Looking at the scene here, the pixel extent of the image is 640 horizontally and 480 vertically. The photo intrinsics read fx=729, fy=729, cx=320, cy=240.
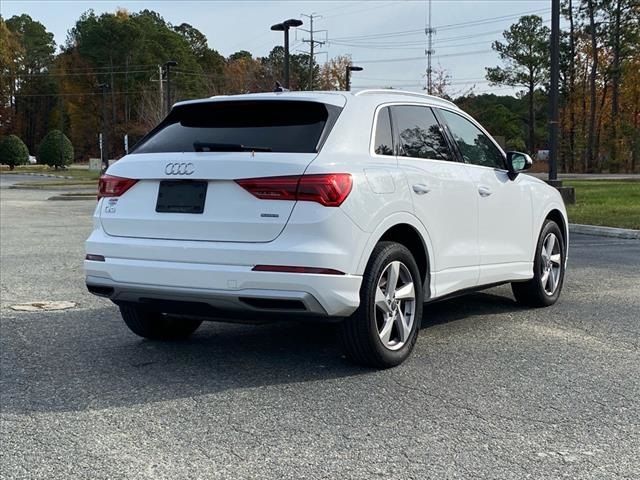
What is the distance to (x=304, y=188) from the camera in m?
4.26

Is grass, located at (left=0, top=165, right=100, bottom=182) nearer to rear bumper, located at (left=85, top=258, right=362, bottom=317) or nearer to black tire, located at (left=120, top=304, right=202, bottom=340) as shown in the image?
black tire, located at (left=120, top=304, right=202, bottom=340)

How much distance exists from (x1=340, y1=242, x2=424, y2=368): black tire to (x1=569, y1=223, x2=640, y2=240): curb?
30.9 feet

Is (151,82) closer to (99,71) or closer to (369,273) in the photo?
(99,71)

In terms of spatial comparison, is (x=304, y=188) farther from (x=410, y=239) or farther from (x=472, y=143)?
(x=472, y=143)

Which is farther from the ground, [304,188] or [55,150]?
[55,150]

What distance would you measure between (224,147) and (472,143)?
2.44m

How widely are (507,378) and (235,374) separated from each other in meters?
1.73

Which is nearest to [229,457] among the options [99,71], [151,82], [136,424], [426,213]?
[136,424]

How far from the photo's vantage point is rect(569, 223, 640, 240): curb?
13014mm

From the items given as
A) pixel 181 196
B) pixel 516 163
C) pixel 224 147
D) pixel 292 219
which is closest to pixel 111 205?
pixel 181 196

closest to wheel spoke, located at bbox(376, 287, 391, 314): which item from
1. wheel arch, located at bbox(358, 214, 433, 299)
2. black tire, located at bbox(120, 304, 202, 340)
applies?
wheel arch, located at bbox(358, 214, 433, 299)

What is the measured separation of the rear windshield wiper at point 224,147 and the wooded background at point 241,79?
49009 mm

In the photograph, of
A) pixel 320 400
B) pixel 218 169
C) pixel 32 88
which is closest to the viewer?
pixel 320 400

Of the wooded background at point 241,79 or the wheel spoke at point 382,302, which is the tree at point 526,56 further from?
the wheel spoke at point 382,302
